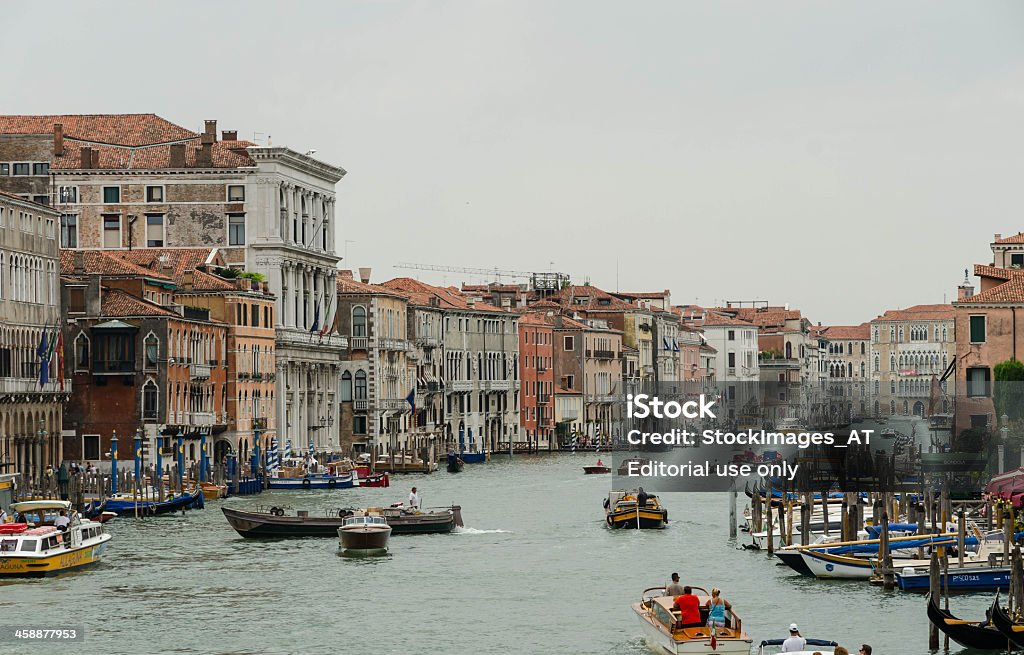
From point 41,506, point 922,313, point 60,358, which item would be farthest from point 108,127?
point 922,313

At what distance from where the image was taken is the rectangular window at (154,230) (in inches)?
2623

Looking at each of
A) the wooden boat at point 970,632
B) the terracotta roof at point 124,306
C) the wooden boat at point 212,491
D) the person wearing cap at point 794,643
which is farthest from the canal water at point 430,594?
the terracotta roof at point 124,306

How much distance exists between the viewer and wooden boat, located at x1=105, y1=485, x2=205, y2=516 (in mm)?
43469

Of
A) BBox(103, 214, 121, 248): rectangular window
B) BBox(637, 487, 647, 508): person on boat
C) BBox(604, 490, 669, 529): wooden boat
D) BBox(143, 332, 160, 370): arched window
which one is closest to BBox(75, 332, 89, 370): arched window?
BBox(143, 332, 160, 370): arched window

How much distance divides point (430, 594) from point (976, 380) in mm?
20643

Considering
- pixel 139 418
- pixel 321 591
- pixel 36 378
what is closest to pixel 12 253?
pixel 36 378

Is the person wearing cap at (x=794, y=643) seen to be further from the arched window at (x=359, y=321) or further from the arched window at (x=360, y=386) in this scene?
the arched window at (x=359, y=321)

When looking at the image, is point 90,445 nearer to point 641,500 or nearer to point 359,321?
point 641,500

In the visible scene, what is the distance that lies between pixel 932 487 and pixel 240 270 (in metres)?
31.0

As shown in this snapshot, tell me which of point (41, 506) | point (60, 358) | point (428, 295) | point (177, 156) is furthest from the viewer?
point (428, 295)

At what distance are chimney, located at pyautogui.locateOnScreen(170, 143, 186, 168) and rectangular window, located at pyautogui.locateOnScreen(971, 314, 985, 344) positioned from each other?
2692 cm

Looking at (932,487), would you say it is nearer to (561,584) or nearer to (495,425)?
(561,584)

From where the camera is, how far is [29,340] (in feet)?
157

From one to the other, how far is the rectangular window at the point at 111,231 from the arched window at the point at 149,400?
15807mm
